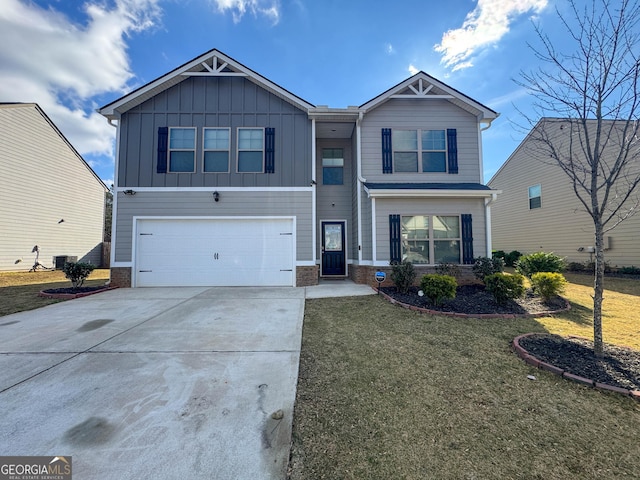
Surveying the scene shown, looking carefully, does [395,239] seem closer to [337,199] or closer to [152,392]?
[337,199]

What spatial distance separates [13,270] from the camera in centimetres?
1217

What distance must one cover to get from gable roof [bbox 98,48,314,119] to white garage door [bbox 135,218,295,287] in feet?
12.3

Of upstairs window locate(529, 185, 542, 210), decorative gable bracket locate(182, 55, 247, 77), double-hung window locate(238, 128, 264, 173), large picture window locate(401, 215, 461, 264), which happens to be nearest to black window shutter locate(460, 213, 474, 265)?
large picture window locate(401, 215, 461, 264)

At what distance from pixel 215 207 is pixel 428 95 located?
318 inches

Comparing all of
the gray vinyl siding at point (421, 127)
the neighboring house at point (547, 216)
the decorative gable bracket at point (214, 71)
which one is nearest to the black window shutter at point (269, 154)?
the decorative gable bracket at point (214, 71)

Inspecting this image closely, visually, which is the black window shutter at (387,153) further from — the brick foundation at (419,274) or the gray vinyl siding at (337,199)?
the brick foundation at (419,274)

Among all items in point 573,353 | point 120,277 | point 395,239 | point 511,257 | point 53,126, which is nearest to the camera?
point 573,353

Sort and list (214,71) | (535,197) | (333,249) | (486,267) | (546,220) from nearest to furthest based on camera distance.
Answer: (486,267) → (214,71) → (333,249) → (546,220) → (535,197)

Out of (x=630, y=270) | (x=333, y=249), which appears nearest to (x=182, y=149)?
(x=333, y=249)

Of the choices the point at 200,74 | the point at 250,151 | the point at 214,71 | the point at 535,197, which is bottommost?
the point at 535,197

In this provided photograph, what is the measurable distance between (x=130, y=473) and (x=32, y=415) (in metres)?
1.38

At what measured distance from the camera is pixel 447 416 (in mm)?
2273

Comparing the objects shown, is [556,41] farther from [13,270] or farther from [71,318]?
[13,270]

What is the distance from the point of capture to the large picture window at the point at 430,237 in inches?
332
